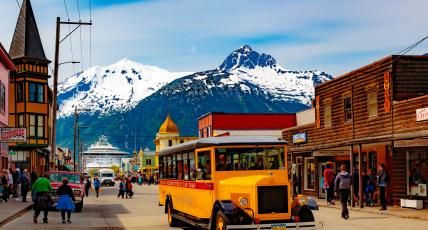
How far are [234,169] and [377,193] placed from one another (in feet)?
55.1

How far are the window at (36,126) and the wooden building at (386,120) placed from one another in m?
32.2

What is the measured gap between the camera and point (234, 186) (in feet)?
51.9

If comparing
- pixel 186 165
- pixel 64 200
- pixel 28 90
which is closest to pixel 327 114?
pixel 64 200

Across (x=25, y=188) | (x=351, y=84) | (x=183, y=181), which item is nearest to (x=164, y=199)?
(x=183, y=181)

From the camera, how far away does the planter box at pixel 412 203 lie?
28.1 meters

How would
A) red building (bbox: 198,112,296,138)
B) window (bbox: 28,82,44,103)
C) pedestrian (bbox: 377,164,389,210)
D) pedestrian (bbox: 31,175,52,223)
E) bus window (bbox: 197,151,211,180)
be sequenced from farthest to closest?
red building (bbox: 198,112,296,138)
window (bbox: 28,82,44,103)
pedestrian (bbox: 377,164,389,210)
pedestrian (bbox: 31,175,52,223)
bus window (bbox: 197,151,211,180)

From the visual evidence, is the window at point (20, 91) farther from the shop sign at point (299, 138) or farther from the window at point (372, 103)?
the window at point (372, 103)

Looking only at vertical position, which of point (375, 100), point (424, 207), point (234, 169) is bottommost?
point (424, 207)

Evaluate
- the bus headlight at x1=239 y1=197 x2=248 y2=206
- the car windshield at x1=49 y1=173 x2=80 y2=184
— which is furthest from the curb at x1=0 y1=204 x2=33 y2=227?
the bus headlight at x1=239 y1=197 x2=248 y2=206

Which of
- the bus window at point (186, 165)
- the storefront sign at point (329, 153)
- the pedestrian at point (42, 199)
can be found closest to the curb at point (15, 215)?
the pedestrian at point (42, 199)

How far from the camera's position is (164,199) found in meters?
23.2

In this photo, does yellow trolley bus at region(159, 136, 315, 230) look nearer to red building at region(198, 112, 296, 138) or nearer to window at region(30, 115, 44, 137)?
window at region(30, 115, 44, 137)

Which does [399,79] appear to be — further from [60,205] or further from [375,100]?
[60,205]

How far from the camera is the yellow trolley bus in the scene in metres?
15.0
